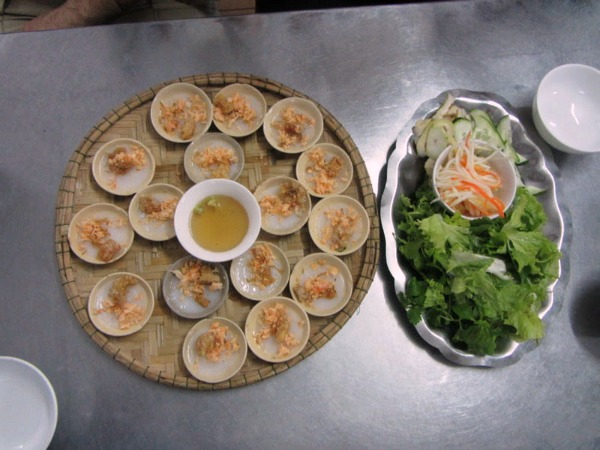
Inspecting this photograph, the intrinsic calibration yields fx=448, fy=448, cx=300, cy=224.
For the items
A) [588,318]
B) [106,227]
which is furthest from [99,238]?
[588,318]

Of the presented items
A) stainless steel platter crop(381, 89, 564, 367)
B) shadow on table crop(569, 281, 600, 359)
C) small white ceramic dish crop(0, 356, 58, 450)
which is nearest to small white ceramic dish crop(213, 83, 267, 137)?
stainless steel platter crop(381, 89, 564, 367)

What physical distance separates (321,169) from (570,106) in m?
1.40

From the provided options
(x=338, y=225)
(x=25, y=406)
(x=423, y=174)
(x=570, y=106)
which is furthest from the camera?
(x=570, y=106)

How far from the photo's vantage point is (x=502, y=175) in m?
2.16

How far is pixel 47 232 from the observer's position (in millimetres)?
2230

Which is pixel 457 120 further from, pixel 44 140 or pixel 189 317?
pixel 44 140

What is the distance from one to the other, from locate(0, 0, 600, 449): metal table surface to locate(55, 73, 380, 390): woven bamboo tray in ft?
0.46

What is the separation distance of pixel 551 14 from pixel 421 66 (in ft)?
2.88

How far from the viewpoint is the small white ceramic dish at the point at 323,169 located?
223cm

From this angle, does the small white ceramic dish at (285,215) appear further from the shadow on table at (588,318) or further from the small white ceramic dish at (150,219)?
the shadow on table at (588,318)

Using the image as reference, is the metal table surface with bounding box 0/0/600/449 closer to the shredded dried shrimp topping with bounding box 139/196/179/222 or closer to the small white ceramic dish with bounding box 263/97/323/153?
the small white ceramic dish with bounding box 263/97/323/153

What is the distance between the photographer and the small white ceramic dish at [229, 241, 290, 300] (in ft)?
6.97

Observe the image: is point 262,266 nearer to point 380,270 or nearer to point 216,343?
point 216,343

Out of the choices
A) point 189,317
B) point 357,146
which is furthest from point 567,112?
point 189,317
